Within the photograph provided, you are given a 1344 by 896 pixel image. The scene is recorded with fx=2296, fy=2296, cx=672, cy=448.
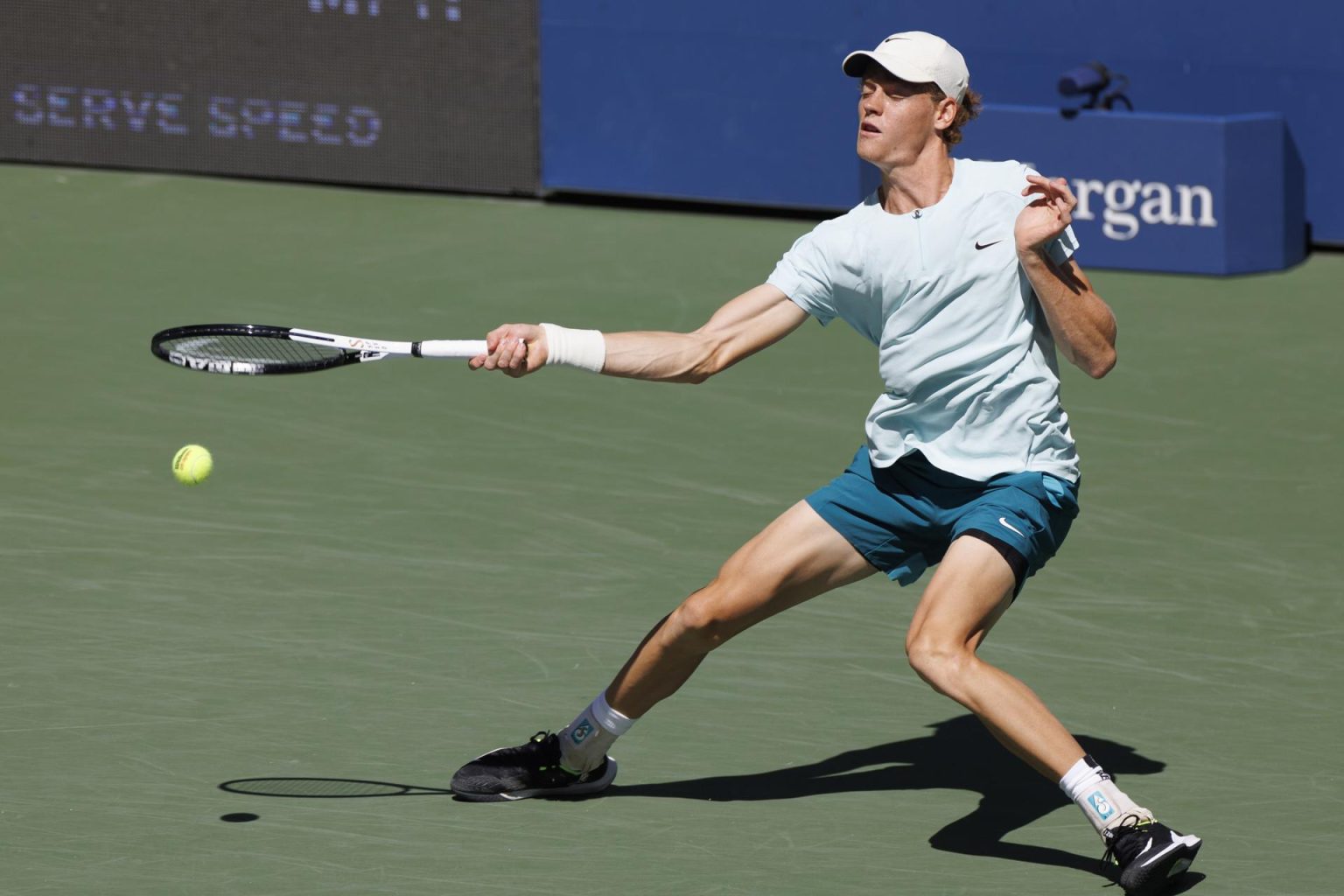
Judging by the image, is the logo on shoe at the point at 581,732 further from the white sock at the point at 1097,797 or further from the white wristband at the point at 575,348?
the white sock at the point at 1097,797

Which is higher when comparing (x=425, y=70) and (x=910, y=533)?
(x=425, y=70)

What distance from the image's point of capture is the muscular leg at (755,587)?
18.3ft

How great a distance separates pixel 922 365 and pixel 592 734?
1.25 metres

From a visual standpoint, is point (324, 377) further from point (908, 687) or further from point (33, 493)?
point (908, 687)

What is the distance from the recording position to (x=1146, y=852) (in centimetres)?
504

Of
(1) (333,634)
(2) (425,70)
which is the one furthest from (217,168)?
(1) (333,634)

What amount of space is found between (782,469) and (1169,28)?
481 cm

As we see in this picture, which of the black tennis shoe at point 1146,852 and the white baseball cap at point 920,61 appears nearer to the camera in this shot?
the black tennis shoe at point 1146,852

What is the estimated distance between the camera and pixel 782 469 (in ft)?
29.6

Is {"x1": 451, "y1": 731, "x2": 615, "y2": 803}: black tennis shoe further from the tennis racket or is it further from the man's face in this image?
the man's face

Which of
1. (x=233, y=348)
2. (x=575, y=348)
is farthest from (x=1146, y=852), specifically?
(x=233, y=348)

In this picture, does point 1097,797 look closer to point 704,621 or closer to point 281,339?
point 704,621

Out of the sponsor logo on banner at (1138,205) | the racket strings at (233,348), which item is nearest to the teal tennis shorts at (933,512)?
the racket strings at (233,348)

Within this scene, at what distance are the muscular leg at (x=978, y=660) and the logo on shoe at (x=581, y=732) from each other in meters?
0.95
